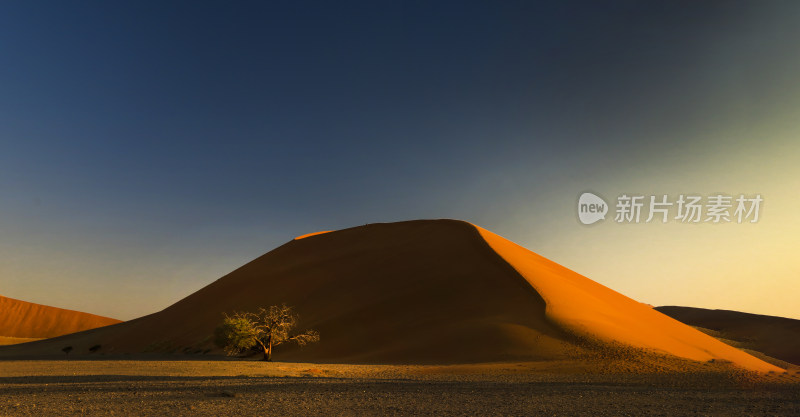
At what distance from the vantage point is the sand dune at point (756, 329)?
3024 inches

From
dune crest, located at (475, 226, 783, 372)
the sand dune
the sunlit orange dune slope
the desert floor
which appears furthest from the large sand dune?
the sunlit orange dune slope

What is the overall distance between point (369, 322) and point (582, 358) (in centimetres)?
1786

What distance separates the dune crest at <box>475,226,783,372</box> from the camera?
33.2 meters

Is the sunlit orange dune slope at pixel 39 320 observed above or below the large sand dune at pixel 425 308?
below

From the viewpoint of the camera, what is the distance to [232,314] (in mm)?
52312

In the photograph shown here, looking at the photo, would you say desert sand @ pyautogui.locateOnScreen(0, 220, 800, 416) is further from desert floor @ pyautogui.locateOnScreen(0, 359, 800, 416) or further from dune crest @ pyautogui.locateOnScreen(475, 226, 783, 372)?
dune crest @ pyautogui.locateOnScreen(475, 226, 783, 372)

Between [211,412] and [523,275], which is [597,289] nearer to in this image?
[523,275]

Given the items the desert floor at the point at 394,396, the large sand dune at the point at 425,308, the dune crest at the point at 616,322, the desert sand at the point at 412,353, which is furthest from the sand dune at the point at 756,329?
the desert floor at the point at 394,396

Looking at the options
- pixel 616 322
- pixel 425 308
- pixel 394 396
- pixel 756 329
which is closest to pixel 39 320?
Result: pixel 425 308

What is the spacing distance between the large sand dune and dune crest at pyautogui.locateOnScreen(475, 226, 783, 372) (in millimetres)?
188

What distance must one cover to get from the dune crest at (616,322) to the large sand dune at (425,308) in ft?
0.62

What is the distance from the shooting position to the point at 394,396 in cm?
1399

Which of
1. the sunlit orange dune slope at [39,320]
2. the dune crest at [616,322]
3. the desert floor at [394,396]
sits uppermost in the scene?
the dune crest at [616,322]

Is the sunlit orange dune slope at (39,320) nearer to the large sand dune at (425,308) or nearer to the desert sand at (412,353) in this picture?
the desert sand at (412,353)
